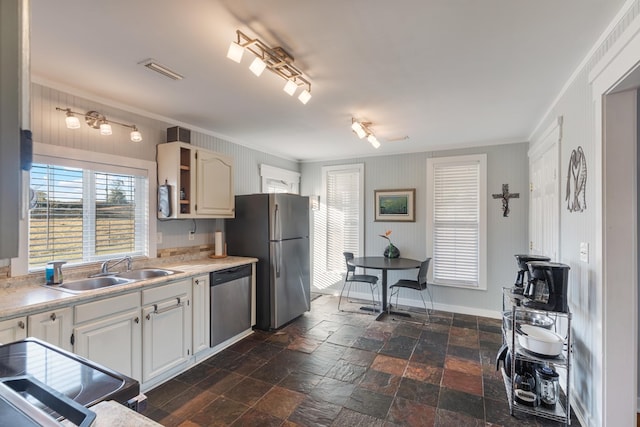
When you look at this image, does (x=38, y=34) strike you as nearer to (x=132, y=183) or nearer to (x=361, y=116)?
(x=132, y=183)

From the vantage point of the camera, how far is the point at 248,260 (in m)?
3.57

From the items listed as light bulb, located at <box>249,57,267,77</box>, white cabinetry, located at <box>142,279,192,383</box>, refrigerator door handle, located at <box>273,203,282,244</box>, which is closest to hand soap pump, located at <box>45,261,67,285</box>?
white cabinetry, located at <box>142,279,192,383</box>

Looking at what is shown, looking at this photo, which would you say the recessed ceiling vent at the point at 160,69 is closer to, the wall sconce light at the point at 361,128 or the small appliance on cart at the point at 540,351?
the wall sconce light at the point at 361,128

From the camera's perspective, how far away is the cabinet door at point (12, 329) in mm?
1676

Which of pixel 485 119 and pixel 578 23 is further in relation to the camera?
pixel 485 119

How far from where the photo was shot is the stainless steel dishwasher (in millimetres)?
3090

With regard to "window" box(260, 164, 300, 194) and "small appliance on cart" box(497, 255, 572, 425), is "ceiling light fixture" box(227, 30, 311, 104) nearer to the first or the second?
"small appliance on cart" box(497, 255, 572, 425)

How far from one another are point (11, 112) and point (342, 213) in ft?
16.1

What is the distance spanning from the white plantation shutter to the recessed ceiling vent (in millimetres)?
3323

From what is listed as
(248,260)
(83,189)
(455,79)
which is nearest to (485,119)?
(455,79)

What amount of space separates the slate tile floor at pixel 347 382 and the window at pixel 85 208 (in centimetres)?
135

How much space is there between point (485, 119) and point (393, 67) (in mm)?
1720

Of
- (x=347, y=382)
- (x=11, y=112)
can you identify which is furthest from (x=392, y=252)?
(x=11, y=112)

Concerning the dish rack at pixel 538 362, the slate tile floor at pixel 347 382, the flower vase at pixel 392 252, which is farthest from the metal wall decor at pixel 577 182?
the flower vase at pixel 392 252
